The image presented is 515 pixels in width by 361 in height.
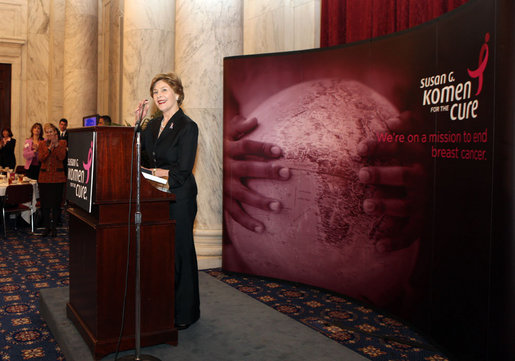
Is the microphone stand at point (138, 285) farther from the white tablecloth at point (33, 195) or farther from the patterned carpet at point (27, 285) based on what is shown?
the white tablecloth at point (33, 195)

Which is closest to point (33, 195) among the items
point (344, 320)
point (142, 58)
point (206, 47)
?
point (142, 58)

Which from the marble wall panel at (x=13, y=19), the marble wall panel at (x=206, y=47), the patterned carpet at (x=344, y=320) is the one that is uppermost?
the marble wall panel at (x=13, y=19)

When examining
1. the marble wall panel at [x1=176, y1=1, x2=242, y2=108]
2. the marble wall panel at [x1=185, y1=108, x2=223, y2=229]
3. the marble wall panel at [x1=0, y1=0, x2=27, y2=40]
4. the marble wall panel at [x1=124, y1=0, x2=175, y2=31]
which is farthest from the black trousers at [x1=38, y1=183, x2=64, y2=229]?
the marble wall panel at [x1=0, y1=0, x2=27, y2=40]

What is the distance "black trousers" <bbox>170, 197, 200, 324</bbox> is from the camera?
10.7 ft

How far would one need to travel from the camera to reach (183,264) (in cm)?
328

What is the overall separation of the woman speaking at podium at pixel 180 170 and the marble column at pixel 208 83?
2.45 meters

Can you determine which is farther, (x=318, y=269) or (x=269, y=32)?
(x=269, y=32)

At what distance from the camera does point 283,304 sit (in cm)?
452

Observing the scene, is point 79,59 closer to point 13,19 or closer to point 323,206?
point 13,19

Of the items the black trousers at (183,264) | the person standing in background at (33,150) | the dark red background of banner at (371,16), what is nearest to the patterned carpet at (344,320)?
the black trousers at (183,264)

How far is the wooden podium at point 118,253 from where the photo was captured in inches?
111

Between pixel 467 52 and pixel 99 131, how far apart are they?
223 cm

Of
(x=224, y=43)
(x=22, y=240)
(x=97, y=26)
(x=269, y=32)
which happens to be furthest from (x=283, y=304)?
(x=97, y=26)

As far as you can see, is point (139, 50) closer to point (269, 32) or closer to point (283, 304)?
point (269, 32)
